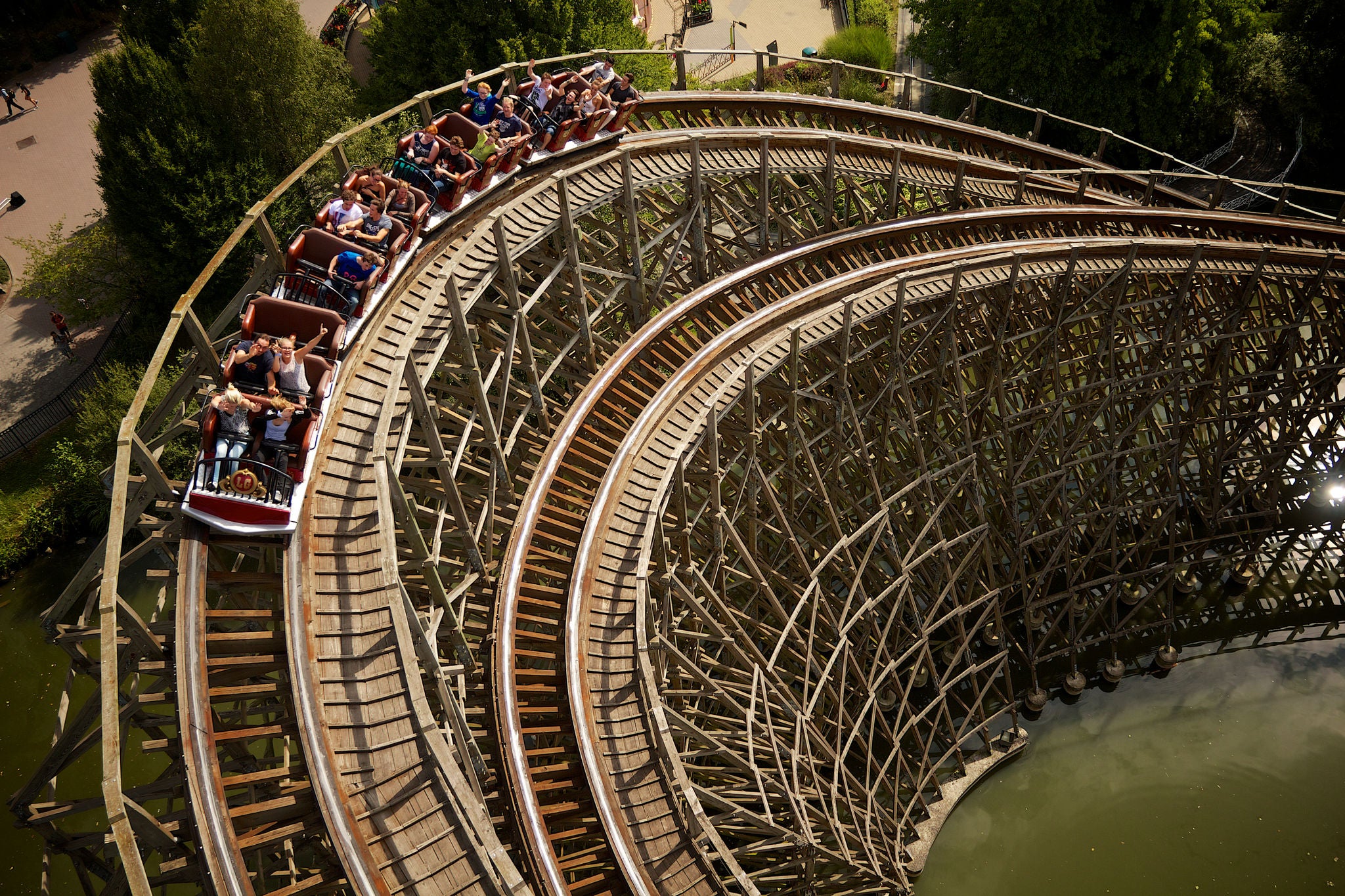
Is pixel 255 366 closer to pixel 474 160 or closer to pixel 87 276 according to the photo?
pixel 474 160

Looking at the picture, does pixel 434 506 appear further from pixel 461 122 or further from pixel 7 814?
pixel 7 814

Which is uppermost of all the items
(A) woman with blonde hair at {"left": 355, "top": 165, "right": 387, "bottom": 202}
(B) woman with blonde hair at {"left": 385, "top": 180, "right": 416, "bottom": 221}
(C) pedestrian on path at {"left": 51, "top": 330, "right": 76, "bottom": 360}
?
(A) woman with blonde hair at {"left": 355, "top": 165, "right": 387, "bottom": 202}

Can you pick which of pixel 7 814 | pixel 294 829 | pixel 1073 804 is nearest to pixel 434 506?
pixel 7 814

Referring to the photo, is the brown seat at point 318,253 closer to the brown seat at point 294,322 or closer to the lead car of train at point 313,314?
→ the lead car of train at point 313,314

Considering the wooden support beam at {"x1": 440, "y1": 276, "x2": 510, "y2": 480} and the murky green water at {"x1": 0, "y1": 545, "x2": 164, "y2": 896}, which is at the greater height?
the wooden support beam at {"x1": 440, "y1": 276, "x2": 510, "y2": 480}

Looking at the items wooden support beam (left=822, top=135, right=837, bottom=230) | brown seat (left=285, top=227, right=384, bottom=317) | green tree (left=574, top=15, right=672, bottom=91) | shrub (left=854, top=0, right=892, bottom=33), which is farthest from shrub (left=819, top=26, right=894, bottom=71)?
Result: brown seat (left=285, top=227, right=384, bottom=317)

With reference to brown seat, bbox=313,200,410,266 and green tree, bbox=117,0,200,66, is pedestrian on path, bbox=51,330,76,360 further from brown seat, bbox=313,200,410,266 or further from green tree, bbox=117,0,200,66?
brown seat, bbox=313,200,410,266

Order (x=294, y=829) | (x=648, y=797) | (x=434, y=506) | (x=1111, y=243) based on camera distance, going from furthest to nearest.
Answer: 1. (x=434, y=506)
2. (x=1111, y=243)
3. (x=648, y=797)
4. (x=294, y=829)
